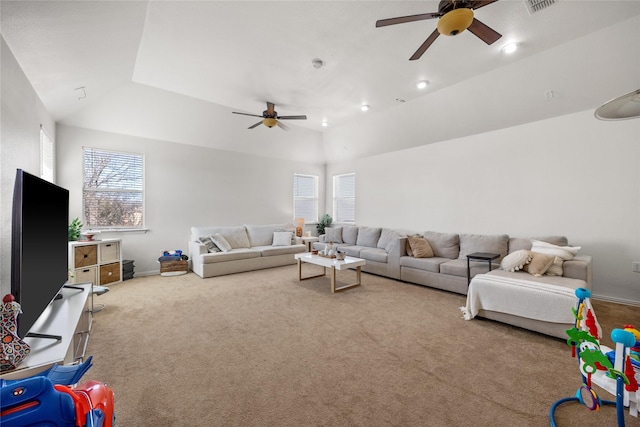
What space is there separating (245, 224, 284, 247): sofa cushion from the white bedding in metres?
4.38

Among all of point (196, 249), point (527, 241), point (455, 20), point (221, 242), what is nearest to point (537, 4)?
point (455, 20)

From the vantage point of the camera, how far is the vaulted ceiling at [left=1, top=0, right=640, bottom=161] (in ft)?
8.16

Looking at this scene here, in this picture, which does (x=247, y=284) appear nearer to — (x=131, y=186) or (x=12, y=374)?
(x=131, y=186)

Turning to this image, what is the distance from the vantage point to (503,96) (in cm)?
409

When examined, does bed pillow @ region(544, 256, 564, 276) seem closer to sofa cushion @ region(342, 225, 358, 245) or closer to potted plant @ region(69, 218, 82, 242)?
sofa cushion @ region(342, 225, 358, 245)

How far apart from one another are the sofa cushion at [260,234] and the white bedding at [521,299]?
4.38 m

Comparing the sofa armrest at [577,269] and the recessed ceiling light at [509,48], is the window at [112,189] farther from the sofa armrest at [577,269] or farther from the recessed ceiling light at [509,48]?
the sofa armrest at [577,269]

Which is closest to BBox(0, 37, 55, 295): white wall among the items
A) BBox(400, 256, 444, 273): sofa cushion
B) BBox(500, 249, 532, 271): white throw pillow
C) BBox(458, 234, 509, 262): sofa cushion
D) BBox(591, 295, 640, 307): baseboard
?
BBox(400, 256, 444, 273): sofa cushion

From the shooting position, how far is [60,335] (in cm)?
162

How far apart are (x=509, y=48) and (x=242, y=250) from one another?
5.30m

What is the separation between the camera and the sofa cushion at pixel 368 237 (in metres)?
6.07

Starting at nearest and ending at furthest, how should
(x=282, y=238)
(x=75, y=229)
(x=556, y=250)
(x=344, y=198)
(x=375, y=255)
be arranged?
(x=556, y=250), (x=75, y=229), (x=375, y=255), (x=282, y=238), (x=344, y=198)

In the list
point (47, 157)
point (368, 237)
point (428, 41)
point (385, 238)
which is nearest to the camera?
point (428, 41)

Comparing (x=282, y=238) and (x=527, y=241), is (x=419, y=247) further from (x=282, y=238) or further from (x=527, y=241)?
(x=282, y=238)
